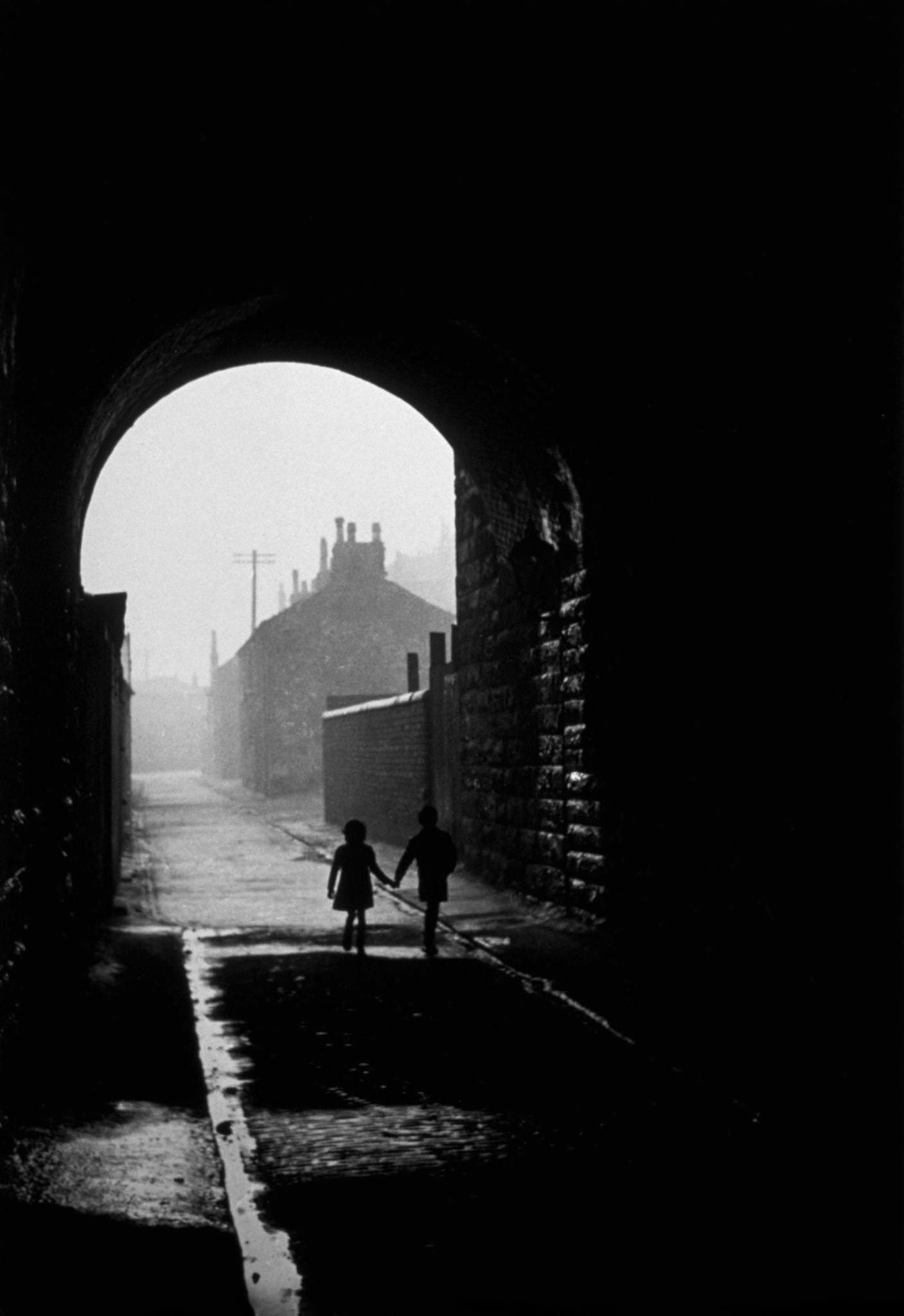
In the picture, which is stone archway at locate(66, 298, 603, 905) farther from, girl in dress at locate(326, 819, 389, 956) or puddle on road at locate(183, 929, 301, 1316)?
puddle on road at locate(183, 929, 301, 1316)

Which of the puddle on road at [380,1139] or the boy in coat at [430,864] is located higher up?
the boy in coat at [430,864]

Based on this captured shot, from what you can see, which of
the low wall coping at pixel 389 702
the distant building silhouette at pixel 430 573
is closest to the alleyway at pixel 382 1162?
the low wall coping at pixel 389 702

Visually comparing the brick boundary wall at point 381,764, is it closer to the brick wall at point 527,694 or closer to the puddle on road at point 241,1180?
the brick wall at point 527,694

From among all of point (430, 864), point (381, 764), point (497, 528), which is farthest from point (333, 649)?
point (430, 864)

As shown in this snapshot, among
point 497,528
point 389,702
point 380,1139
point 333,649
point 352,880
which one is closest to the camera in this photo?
point 380,1139

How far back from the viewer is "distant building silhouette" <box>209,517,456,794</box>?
43.5m

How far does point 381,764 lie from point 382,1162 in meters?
16.2

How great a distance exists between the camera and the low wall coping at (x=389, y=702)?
17891 mm

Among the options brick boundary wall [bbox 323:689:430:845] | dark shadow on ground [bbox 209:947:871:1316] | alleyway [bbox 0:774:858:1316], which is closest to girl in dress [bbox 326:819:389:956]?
alleyway [bbox 0:774:858:1316]

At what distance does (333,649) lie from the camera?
45469 millimetres

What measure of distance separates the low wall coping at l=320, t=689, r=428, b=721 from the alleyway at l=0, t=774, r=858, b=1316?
10043 millimetres

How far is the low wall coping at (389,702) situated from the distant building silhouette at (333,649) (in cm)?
1788

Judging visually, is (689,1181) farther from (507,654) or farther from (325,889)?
(325,889)

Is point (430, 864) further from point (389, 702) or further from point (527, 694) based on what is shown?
point (389, 702)
